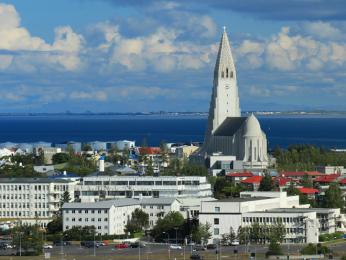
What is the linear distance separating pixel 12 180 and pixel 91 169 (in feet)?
68.8

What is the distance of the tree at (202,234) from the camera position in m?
105

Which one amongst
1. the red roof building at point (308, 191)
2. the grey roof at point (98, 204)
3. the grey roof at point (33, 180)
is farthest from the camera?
the red roof building at point (308, 191)

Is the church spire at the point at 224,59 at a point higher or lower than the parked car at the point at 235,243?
higher

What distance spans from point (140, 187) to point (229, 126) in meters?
56.6

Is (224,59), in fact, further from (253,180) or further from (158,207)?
(158,207)

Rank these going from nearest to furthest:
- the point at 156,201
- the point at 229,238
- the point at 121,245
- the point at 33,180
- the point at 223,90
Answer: the point at 121,245 → the point at 229,238 → the point at 156,201 → the point at 33,180 → the point at 223,90

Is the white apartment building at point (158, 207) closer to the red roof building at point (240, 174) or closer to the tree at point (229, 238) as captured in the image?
the tree at point (229, 238)

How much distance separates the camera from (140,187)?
419 feet

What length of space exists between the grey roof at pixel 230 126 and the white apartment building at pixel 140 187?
167ft

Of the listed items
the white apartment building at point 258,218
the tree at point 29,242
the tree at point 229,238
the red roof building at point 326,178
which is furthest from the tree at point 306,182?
the tree at point 29,242

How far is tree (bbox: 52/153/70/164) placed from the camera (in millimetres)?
176250

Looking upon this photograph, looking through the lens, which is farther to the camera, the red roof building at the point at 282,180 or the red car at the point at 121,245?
the red roof building at the point at 282,180

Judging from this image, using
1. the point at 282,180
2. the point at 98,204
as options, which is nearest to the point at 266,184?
the point at 282,180

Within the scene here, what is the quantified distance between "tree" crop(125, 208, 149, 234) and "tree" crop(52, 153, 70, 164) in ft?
199
